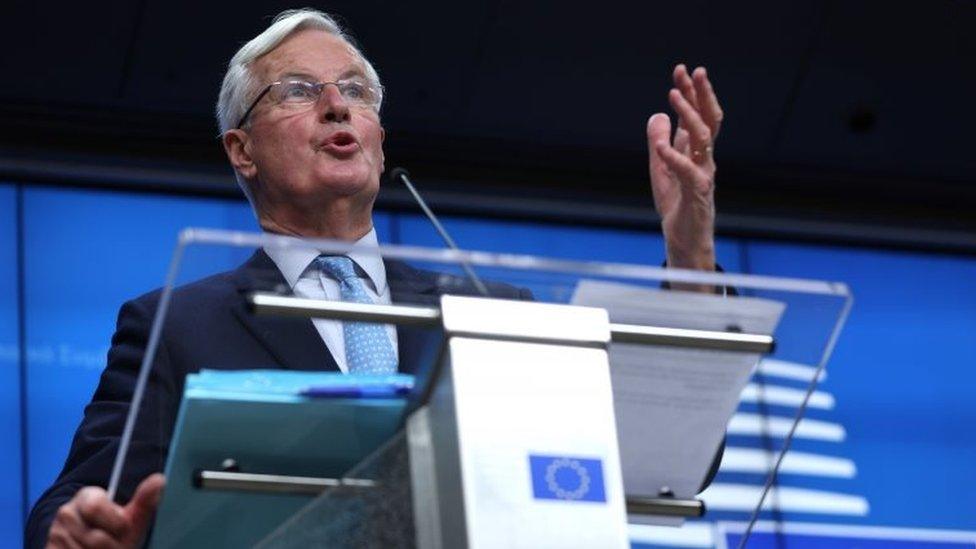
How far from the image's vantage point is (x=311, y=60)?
9.18 feet

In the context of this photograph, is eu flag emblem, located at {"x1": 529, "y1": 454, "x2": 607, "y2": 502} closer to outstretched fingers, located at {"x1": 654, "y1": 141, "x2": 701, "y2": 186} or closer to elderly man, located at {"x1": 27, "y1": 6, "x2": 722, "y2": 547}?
elderly man, located at {"x1": 27, "y1": 6, "x2": 722, "y2": 547}

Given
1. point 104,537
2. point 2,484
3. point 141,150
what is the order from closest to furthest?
1. point 104,537
2. point 2,484
3. point 141,150

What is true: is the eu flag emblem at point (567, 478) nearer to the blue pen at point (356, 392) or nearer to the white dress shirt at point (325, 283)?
the blue pen at point (356, 392)

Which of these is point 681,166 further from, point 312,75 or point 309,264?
point 312,75

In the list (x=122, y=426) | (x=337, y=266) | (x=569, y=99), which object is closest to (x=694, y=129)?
(x=337, y=266)

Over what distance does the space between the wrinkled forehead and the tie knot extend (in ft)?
2.68

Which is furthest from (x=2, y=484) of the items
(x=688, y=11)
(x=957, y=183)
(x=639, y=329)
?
(x=639, y=329)

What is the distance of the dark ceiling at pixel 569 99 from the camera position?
4863mm

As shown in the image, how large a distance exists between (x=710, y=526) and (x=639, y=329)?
0.26 metres

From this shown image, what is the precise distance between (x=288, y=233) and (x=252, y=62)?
0.32 m

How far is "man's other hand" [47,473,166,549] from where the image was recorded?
158cm

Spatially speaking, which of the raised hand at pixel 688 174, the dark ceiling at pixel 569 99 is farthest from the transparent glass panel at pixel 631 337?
the dark ceiling at pixel 569 99

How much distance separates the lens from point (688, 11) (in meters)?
5.12

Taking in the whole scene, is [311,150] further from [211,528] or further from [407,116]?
[407,116]
